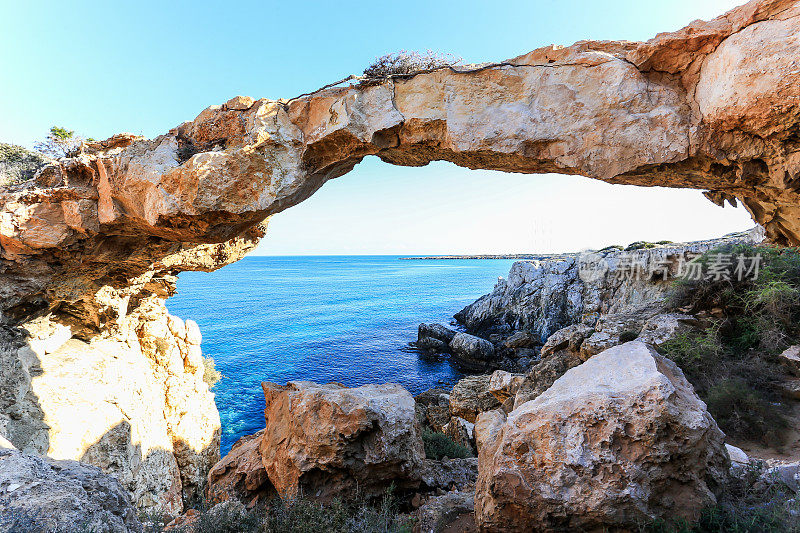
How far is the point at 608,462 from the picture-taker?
9.33 ft

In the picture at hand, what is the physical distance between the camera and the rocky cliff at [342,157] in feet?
12.6

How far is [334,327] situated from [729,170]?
2908cm

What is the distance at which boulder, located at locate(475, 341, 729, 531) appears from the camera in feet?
9.09

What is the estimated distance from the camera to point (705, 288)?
8.27 meters

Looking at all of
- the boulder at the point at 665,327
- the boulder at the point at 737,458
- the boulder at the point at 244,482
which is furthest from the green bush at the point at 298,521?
the boulder at the point at 665,327

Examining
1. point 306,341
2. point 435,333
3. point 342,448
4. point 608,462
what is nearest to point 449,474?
point 342,448

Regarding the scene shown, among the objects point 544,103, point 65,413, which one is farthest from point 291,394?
point 544,103

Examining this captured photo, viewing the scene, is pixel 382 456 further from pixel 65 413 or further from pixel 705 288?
pixel 705 288

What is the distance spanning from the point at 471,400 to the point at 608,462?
31.0ft

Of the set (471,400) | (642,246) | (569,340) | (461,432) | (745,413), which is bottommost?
(471,400)

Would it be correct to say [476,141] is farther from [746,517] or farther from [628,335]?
[628,335]

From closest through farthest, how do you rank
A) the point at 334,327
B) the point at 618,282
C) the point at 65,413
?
the point at 65,413 < the point at 618,282 < the point at 334,327

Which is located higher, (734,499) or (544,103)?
(544,103)

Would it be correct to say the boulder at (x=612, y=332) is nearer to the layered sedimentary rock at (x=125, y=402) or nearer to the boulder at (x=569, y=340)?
the boulder at (x=569, y=340)
